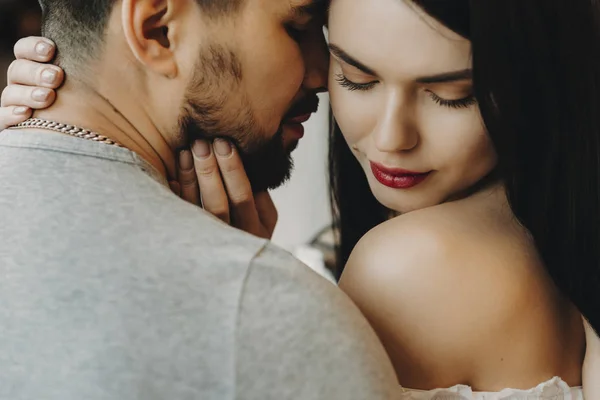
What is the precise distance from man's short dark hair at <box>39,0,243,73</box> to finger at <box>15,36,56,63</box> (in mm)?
13

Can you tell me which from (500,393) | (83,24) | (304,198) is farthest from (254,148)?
(304,198)

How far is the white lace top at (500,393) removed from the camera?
973 millimetres

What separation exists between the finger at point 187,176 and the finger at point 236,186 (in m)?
0.05

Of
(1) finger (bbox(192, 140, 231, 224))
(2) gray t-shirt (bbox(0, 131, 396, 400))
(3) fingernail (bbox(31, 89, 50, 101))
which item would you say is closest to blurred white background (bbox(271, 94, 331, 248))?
(1) finger (bbox(192, 140, 231, 224))

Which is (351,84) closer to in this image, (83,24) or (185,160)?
(185,160)

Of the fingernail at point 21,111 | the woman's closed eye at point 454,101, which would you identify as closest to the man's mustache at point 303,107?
the woman's closed eye at point 454,101

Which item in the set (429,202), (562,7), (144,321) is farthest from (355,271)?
(562,7)

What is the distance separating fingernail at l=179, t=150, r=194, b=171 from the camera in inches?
47.8

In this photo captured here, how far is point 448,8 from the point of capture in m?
0.95

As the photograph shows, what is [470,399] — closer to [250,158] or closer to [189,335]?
[189,335]

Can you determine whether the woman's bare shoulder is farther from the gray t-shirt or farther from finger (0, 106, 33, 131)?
finger (0, 106, 33, 131)

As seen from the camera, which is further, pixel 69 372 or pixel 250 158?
pixel 250 158

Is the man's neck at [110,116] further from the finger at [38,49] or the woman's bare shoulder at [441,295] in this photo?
the woman's bare shoulder at [441,295]

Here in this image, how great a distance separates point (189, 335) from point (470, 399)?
40cm
